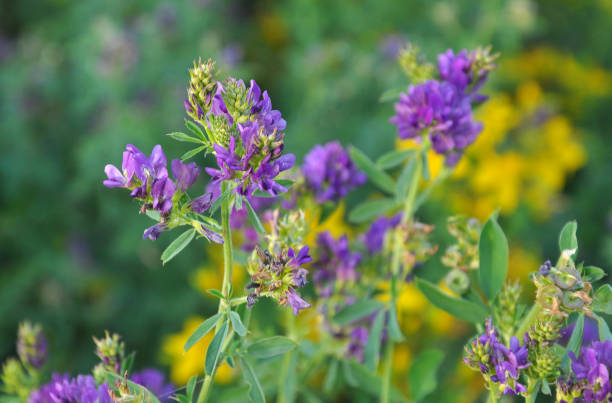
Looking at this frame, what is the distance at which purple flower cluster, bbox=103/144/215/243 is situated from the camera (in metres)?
0.74

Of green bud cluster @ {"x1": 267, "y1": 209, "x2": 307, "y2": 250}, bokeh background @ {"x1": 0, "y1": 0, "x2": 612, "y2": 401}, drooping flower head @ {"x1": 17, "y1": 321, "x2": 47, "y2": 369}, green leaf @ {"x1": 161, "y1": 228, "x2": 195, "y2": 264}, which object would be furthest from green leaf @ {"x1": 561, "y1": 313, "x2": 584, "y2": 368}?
bokeh background @ {"x1": 0, "y1": 0, "x2": 612, "y2": 401}

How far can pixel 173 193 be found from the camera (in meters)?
0.76

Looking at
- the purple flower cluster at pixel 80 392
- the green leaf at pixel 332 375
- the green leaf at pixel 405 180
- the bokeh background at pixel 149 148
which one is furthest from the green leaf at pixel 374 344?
the bokeh background at pixel 149 148

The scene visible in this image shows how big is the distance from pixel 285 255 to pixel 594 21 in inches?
123

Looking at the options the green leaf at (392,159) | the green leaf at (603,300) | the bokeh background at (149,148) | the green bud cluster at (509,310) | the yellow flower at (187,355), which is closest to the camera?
the green leaf at (603,300)

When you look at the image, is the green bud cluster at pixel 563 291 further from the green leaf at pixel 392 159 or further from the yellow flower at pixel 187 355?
the yellow flower at pixel 187 355

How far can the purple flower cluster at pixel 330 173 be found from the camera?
115 centimetres

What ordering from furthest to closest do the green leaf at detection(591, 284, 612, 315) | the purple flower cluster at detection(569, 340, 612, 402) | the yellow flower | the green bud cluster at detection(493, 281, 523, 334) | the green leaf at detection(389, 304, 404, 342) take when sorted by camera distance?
the yellow flower
the green leaf at detection(389, 304, 404, 342)
the green bud cluster at detection(493, 281, 523, 334)
the green leaf at detection(591, 284, 612, 315)
the purple flower cluster at detection(569, 340, 612, 402)

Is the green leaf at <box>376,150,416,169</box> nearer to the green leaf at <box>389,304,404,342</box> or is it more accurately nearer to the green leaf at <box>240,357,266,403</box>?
the green leaf at <box>389,304,404,342</box>

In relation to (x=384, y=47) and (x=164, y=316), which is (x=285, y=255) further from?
(x=384, y=47)

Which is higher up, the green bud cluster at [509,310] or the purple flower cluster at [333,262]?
the purple flower cluster at [333,262]

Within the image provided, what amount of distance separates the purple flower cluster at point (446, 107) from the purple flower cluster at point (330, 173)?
0.16 metres

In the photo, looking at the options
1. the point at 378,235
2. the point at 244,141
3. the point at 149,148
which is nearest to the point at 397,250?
the point at 378,235

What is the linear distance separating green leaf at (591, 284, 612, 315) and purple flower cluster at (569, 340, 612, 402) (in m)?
0.07
